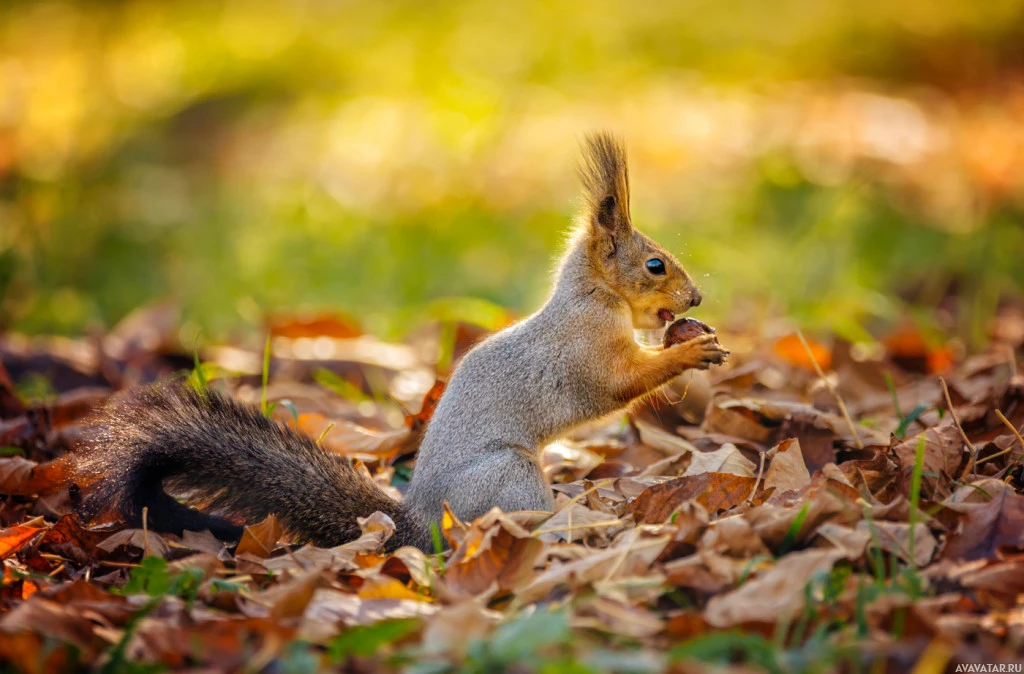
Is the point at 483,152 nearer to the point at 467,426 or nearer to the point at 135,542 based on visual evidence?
the point at 467,426

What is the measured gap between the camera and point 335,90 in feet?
42.1

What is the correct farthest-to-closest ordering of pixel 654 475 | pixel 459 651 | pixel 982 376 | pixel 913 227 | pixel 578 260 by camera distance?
pixel 913 227 → pixel 982 376 → pixel 578 260 → pixel 654 475 → pixel 459 651

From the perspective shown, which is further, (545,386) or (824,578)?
(545,386)

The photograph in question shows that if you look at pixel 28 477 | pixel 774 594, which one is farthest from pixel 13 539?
pixel 774 594

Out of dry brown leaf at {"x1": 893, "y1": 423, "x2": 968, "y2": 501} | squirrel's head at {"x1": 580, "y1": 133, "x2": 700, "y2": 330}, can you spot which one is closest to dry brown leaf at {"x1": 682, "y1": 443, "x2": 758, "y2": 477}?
dry brown leaf at {"x1": 893, "y1": 423, "x2": 968, "y2": 501}

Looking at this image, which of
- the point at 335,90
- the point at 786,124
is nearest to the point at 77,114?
the point at 335,90

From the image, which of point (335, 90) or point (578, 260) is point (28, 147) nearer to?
point (335, 90)

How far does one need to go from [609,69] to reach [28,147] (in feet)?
23.0

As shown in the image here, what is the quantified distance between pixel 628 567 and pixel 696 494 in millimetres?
489

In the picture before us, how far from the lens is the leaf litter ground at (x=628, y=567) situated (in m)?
2.01

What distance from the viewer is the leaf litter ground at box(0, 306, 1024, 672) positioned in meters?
2.01

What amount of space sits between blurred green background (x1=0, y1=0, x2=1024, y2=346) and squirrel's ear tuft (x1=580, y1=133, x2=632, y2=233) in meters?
0.54

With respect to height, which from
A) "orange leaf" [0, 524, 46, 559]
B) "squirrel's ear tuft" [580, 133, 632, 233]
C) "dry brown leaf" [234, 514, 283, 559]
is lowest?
"dry brown leaf" [234, 514, 283, 559]

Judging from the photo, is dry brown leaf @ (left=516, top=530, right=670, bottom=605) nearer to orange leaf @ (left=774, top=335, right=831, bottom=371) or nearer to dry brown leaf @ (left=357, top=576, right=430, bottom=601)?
dry brown leaf @ (left=357, top=576, right=430, bottom=601)
